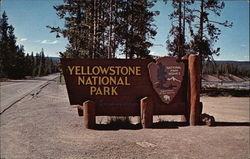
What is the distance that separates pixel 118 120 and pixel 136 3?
1670cm

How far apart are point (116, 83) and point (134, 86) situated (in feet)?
2.00

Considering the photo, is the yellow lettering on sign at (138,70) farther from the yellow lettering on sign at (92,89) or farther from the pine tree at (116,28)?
the pine tree at (116,28)

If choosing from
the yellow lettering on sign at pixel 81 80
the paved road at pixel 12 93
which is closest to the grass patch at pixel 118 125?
the yellow lettering on sign at pixel 81 80

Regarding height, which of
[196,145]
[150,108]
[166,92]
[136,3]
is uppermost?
[136,3]

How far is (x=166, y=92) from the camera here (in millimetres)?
8094

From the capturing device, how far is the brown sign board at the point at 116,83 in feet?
25.4

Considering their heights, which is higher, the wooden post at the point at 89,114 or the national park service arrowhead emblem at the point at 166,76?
the national park service arrowhead emblem at the point at 166,76

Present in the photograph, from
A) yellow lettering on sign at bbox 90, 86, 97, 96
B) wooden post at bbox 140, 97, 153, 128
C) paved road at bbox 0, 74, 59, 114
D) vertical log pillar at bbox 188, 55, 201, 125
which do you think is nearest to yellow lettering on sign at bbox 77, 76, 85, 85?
yellow lettering on sign at bbox 90, 86, 97, 96

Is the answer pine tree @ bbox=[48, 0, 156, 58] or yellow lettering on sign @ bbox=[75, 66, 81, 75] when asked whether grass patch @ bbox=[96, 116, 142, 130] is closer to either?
yellow lettering on sign @ bbox=[75, 66, 81, 75]

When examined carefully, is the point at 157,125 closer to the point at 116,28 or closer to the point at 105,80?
the point at 105,80

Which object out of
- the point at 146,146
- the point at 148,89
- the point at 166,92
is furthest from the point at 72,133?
the point at 166,92

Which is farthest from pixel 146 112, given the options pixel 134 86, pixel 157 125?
pixel 134 86

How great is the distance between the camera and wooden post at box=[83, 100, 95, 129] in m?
7.50

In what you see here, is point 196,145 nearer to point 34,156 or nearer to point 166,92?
point 166,92
